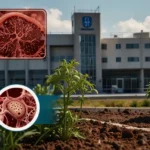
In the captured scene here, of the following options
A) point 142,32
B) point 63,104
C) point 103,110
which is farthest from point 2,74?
point 63,104

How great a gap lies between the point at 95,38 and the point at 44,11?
4002cm

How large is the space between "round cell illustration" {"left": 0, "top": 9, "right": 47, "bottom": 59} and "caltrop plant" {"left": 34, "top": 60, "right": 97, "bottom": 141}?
3.60 feet

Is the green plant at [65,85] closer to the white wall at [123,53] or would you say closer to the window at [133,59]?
the white wall at [123,53]

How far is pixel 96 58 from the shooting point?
43.8 metres

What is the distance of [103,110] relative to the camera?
939 cm

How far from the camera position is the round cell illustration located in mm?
3377

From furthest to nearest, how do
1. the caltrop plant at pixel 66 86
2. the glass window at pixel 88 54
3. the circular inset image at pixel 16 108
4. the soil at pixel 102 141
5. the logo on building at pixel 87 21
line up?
the glass window at pixel 88 54 → the logo on building at pixel 87 21 → the caltrop plant at pixel 66 86 → the soil at pixel 102 141 → the circular inset image at pixel 16 108

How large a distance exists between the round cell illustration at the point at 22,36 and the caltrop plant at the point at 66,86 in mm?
1098

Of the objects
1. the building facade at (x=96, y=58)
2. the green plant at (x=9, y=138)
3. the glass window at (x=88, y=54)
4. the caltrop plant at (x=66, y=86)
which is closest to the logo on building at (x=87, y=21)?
the building facade at (x=96, y=58)

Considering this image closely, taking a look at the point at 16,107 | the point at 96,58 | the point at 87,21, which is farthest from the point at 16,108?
the point at 87,21

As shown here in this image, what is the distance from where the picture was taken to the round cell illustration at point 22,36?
338cm

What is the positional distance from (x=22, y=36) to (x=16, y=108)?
736 mm

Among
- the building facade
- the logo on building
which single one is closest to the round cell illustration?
the building facade

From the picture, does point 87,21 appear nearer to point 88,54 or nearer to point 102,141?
point 88,54
